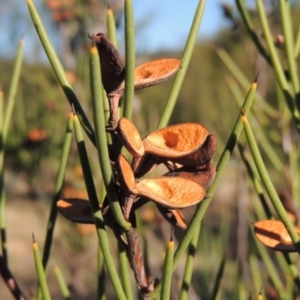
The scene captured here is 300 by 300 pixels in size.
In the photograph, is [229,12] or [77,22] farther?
[77,22]

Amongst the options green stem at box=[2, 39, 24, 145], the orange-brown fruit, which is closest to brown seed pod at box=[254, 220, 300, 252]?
green stem at box=[2, 39, 24, 145]

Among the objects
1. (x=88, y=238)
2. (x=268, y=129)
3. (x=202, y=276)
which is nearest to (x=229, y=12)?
(x=268, y=129)

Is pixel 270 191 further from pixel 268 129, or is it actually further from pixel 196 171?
pixel 268 129

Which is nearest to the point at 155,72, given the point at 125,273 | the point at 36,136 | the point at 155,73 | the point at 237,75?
the point at 155,73

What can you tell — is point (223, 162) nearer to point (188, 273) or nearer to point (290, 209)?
point (188, 273)

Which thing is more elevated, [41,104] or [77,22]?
[77,22]

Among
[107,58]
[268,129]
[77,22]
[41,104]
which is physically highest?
[107,58]

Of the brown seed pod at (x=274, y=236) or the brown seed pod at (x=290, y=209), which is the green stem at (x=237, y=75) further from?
the brown seed pod at (x=274, y=236)
